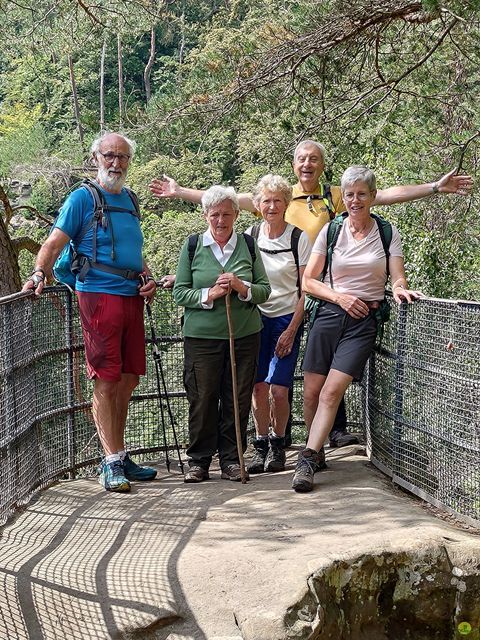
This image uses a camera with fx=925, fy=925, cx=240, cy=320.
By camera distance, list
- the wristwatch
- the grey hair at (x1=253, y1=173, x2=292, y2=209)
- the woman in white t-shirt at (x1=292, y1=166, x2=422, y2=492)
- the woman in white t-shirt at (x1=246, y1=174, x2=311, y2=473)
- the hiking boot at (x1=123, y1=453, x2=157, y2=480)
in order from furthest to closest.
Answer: the hiking boot at (x1=123, y1=453, x2=157, y2=480) < the woman in white t-shirt at (x1=246, y1=174, x2=311, y2=473) < the grey hair at (x1=253, y1=173, x2=292, y2=209) < the woman in white t-shirt at (x1=292, y1=166, x2=422, y2=492) < the wristwatch

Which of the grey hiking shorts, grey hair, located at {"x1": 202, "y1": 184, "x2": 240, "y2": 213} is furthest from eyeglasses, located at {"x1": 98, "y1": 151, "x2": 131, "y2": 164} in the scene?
the grey hiking shorts

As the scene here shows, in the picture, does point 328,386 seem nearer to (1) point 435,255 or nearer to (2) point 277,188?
(2) point 277,188

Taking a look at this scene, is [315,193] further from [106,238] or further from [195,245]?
[106,238]

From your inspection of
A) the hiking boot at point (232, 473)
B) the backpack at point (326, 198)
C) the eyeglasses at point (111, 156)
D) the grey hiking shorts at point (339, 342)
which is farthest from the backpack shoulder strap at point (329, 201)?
the hiking boot at point (232, 473)

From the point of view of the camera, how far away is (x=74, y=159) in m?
44.3

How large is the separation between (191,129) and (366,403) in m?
5.36

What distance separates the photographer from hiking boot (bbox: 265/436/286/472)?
6.09 m

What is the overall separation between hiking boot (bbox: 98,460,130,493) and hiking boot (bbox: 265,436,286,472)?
3.21 ft

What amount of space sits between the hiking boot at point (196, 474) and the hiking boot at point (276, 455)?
437 millimetres

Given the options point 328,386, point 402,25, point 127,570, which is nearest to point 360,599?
point 127,570

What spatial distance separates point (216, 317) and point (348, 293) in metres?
0.82

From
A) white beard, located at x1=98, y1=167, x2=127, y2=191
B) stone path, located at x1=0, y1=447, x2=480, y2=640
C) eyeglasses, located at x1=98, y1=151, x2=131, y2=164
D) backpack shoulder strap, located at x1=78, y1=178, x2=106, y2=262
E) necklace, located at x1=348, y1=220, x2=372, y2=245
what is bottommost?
stone path, located at x1=0, y1=447, x2=480, y2=640

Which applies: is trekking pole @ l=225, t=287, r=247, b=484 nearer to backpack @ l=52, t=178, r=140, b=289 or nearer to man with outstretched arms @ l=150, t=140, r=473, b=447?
backpack @ l=52, t=178, r=140, b=289

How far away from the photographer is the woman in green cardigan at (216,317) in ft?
18.4
